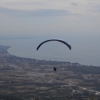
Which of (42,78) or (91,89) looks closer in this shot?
(91,89)

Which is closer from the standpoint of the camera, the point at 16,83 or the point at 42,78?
the point at 16,83

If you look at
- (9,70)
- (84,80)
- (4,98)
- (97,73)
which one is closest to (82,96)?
(4,98)

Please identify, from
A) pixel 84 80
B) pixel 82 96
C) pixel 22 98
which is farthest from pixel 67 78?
pixel 22 98

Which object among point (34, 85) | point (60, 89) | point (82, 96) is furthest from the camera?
point (34, 85)

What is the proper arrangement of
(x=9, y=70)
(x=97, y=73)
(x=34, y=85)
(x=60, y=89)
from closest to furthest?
(x=60, y=89)
(x=34, y=85)
(x=97, y=73)
(x=9, y=70)

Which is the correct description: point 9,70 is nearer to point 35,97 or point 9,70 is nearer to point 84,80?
point 84,80

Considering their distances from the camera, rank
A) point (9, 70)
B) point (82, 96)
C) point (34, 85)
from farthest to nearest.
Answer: point (9, 70) < point (34, 85) < point (82, 96)

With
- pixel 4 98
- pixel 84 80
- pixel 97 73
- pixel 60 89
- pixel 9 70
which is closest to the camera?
pixel 4 98

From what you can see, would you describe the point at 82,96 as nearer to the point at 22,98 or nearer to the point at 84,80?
the point at 22,98
